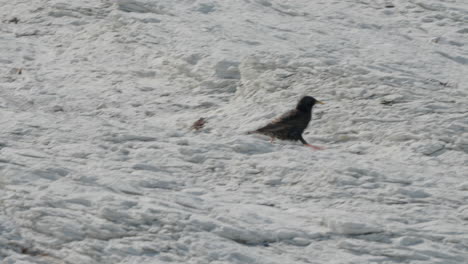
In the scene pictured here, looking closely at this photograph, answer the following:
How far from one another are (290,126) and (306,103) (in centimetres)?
64

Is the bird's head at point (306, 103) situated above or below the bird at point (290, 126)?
above

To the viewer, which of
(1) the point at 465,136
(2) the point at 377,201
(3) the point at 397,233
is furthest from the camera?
(1) the point at 465,136

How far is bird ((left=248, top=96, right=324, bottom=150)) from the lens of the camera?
11.1m

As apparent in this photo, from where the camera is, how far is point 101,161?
10062 millimetres

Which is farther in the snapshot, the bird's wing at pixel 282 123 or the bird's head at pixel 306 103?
the bird's head at pixel 306 103

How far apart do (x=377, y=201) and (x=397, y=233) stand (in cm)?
83

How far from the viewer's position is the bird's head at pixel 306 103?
1150 cm

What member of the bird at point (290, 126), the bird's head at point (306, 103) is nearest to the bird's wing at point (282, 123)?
the bird at point (290, 126)

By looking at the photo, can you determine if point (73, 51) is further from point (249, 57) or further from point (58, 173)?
point (58, 173)

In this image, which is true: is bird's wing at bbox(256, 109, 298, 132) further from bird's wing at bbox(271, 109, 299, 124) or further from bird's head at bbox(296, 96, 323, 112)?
bird's head at bbox(296, 96, 323, 112)

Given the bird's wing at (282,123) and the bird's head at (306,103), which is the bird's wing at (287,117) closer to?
the bird's wing at (282,123)

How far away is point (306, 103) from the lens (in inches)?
457

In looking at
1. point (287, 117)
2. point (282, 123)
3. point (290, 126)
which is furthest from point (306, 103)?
point (290, 126)

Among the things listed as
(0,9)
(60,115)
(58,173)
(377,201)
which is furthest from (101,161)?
(0,9)
